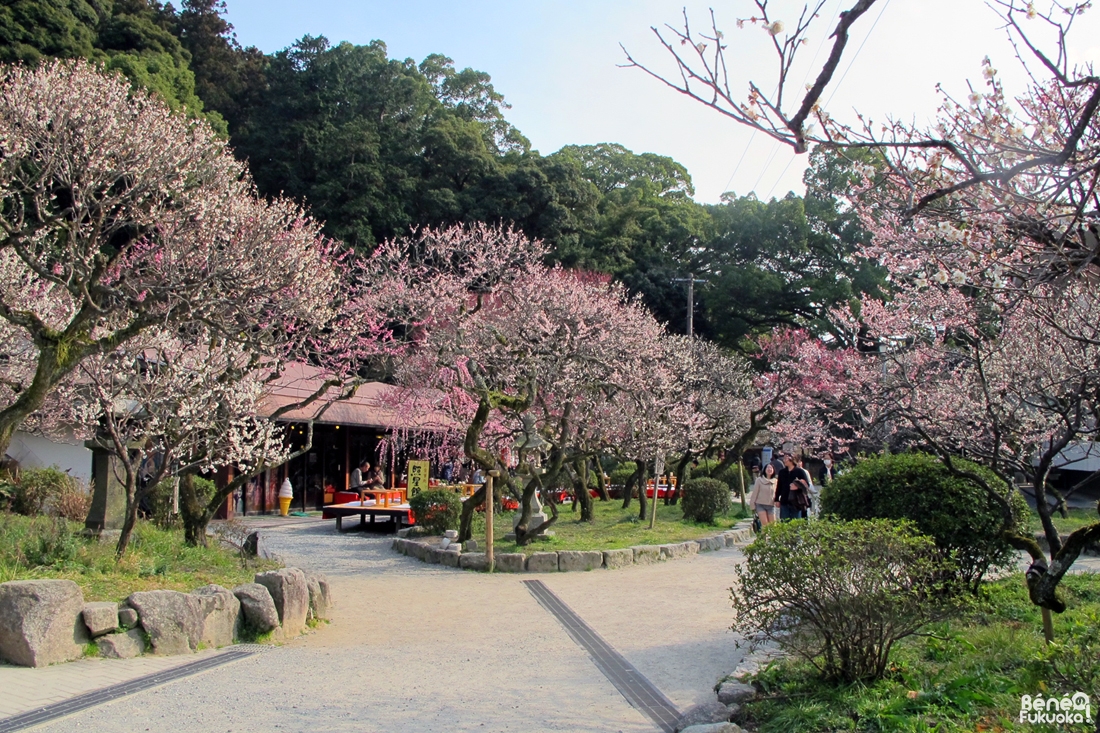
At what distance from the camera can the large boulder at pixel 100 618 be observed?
6.44 m

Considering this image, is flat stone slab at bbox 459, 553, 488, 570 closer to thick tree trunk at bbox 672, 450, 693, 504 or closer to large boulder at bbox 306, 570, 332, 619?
large boulder at bbox 306, 570, 332, 619

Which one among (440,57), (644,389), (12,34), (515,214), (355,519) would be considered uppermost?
(440,57)

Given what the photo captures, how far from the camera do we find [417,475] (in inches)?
736

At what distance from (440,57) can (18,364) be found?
36.2 meters

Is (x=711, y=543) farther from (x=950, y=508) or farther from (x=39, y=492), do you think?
(x=39, y=492)

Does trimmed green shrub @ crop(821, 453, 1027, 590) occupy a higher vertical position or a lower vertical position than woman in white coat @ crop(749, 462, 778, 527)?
higher

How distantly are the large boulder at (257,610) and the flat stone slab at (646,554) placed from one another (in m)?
7.09

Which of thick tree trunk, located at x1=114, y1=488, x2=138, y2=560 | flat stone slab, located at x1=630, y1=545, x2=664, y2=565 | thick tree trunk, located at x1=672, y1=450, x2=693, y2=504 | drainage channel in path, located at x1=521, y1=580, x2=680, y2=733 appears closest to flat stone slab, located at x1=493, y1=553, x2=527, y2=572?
flat stone slab, located at x1=630, y1=545, x2=664, y2=565

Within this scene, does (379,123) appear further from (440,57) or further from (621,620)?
(621,620)

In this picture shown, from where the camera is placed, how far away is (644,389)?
56.3ft

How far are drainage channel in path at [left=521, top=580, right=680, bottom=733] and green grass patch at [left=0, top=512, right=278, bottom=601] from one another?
365cm

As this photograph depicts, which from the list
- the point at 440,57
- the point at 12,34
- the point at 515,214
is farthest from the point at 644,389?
the point at 440,57

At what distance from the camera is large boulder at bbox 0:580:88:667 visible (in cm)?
605

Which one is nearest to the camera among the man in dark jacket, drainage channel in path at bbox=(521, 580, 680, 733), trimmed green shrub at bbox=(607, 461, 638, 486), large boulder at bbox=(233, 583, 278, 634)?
drainage channel in path at bbox=(521, 580, 680, 733)
